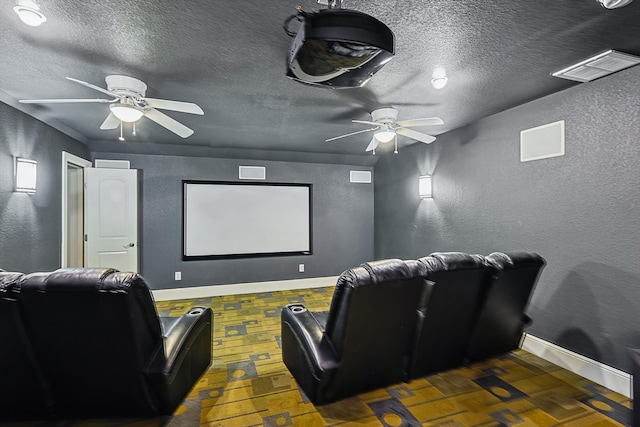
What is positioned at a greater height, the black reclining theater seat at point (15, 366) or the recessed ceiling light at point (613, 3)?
the recessed ceiling light at point (613, 3)

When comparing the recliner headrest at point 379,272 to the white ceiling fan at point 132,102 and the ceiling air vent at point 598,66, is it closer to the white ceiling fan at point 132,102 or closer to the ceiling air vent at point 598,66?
the white ceiling fan at point 132,102

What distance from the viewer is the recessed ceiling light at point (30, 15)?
59.8 inches

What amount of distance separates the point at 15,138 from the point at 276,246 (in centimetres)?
361

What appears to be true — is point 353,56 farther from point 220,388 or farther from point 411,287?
point 220,388

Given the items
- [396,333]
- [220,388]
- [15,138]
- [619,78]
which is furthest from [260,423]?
[619,78]

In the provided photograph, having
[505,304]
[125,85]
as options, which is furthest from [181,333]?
[505,304]

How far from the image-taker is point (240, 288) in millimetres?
5051

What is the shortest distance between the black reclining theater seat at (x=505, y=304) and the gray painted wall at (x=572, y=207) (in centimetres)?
Answer: 47

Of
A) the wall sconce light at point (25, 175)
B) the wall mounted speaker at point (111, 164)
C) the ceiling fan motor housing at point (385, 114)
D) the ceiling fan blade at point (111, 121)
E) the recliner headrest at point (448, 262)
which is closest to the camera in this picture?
the recliner headrest at point (448, 262)

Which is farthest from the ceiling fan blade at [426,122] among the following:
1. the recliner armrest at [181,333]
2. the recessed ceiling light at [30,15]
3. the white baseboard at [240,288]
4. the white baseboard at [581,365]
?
the white baseboard at [240,288]

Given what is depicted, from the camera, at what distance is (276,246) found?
536 centimetres

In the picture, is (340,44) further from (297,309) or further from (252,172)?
(252,172)

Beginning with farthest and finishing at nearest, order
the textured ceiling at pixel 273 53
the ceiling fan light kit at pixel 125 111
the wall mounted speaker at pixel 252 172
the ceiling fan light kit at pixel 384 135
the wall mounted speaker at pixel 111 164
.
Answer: the wall mounted speaker at pixel 252 172
the wall mounted speaker at pixel 111 164
the ceiling fan light kit at pixel 384 135
the ceiling fan light kit at pixel 125 111
the textured ceiling at pixel 273 53

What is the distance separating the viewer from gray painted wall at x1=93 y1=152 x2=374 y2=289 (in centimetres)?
469
